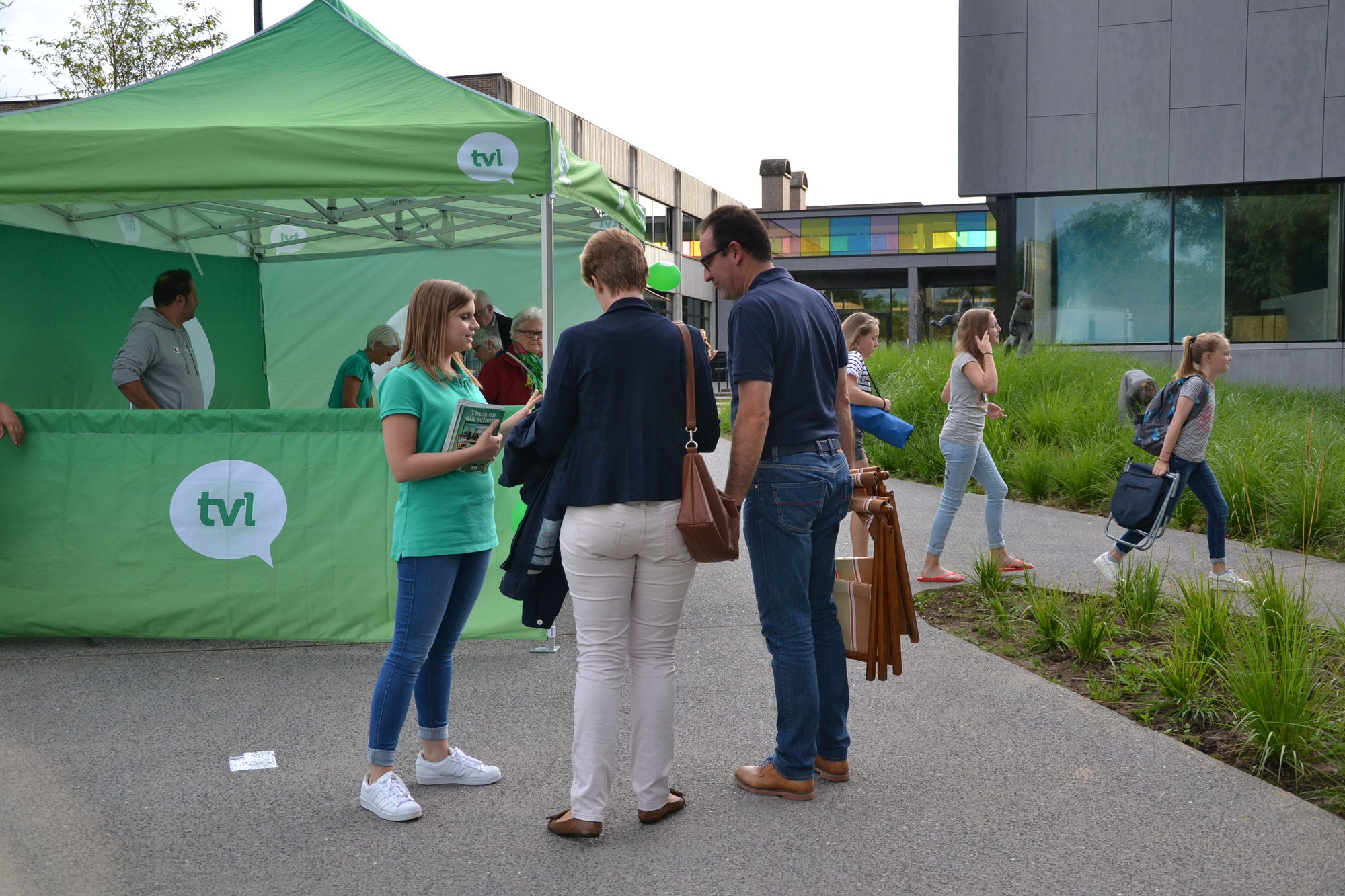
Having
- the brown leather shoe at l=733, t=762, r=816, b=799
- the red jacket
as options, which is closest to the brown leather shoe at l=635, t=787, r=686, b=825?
the brown leather shoe at l=733, t=762, r=816, b=799

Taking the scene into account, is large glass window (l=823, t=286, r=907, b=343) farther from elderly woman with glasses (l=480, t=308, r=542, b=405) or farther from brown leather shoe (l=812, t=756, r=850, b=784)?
brown leather shoe (l=812, t=756, r=850, b=784)

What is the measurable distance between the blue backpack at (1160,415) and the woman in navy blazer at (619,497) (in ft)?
14.9

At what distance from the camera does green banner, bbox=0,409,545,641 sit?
5.72 metres

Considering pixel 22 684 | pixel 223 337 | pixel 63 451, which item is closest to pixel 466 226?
pixel 223 337

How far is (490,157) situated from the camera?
5547 millimetres

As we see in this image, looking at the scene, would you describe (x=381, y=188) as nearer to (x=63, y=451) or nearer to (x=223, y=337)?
(x=63, y=451)

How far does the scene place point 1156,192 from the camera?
17969mm

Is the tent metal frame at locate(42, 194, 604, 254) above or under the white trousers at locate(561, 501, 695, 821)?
above

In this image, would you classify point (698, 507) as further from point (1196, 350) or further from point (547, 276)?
point (1196, 350)

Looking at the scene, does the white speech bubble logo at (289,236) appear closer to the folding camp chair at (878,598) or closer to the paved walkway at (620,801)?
the paved walkway at (620,801)

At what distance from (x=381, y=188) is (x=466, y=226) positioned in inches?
131

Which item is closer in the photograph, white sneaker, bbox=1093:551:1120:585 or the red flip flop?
white sneaker, bbox=1093:551:1120:585

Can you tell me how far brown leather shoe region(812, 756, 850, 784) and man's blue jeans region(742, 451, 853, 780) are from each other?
0.63 feet

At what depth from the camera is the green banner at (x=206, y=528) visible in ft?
18.8
